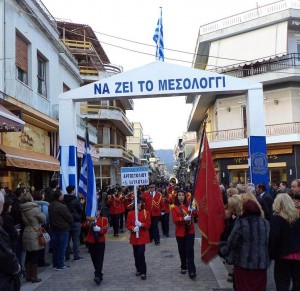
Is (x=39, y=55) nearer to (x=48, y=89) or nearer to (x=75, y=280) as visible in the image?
(x=48, y=89)

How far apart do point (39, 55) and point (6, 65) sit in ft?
14.6

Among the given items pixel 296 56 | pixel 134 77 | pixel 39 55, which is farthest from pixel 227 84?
pixel 296 56

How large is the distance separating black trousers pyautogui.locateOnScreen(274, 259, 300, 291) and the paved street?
4.58 feet

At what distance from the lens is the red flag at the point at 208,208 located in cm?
721

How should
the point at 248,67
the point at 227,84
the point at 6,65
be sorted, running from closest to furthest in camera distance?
the point at 227,84 → the point at 6,65 → the point at 248,67

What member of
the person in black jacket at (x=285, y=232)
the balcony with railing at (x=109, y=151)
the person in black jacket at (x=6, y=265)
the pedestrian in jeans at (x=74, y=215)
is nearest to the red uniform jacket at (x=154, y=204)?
the pedestrian in jeans at (x=74, y=215)

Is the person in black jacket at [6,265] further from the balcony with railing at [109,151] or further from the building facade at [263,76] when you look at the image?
the balcony with railing at [109,151]

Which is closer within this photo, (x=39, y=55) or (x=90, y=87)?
(x=90, y=87)

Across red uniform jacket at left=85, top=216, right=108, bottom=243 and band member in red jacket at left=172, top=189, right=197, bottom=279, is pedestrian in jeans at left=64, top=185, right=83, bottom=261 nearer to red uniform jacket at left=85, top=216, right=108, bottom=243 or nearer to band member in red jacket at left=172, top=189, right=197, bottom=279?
red uniform jacket at left=85, top=216, right=108, bottom=243

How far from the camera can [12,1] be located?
13.7 m

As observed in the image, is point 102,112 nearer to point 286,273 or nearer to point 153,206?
A: point 153,206

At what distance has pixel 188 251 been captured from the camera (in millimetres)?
8070

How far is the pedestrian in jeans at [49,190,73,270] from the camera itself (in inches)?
361

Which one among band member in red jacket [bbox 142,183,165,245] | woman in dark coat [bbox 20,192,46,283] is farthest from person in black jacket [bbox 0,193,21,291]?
band member in red jacket [bbox 142,183,165,245]
